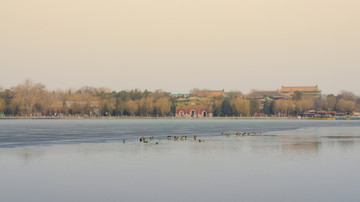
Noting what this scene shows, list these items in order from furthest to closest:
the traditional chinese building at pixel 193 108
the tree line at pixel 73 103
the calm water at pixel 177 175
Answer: the traditional chinese building at pixel 193 108, the tree line at pixel 73 103, the calm water at pixel 177 175

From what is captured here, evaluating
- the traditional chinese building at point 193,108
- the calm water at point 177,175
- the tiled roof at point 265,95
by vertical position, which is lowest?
the calm water at point 177,175

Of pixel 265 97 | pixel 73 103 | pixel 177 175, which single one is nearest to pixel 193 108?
pixel 265 97

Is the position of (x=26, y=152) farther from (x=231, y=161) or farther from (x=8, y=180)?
(x=231, y=161)

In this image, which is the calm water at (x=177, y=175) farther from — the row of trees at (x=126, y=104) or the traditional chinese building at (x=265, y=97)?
the traditional chinese building at (x=265, y=97)

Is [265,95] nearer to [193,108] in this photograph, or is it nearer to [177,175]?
[193,108]

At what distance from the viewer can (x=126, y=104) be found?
147 meters

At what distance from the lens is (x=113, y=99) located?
495 feet

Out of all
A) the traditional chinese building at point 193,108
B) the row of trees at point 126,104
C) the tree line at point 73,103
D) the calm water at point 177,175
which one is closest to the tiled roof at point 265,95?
the row of trees at point 126,104

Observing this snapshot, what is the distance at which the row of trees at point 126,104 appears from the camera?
13500cm

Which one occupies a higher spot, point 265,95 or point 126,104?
point 265,95

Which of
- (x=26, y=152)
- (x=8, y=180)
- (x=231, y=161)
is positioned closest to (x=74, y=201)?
(x=8, y=180)

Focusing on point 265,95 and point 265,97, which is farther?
point 265,95

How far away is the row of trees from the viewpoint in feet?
443

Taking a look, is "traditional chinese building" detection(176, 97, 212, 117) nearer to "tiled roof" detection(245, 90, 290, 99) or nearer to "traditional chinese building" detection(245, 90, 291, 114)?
"traditional chinese building" detection(245, 90, 291, 114)
